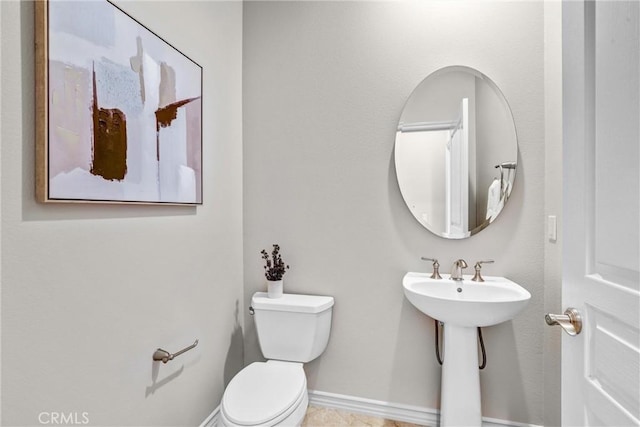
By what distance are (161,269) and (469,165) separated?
5.15 feet

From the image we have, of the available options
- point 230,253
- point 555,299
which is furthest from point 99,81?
point 555,299

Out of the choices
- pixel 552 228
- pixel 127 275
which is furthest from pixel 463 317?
pixel 127 275

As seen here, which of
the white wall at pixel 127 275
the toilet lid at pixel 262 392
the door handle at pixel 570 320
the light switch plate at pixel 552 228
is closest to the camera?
the door handle at pixel 570 320

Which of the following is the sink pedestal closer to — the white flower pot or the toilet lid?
the toilet lid

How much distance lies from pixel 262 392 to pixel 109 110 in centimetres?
125

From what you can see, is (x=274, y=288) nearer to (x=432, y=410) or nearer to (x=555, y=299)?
(x=432, y=410)

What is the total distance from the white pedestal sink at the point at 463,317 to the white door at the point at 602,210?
0.56 m

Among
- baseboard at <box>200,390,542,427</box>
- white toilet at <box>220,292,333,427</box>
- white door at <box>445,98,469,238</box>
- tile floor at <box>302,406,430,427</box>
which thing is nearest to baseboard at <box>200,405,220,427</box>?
baseboard at <box>200,390,542,427</box>

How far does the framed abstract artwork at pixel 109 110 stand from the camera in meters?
0.99

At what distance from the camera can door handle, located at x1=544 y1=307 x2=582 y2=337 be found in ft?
2.72

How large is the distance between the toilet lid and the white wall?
29 cm

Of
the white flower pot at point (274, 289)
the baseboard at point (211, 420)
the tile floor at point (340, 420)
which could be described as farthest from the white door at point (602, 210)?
the baseboard at point (211, 420)

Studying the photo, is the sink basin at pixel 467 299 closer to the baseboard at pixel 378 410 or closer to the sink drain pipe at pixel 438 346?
the sink drain pipe at pixel 438 346

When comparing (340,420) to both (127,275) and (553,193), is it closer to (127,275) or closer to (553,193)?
(127,275)
